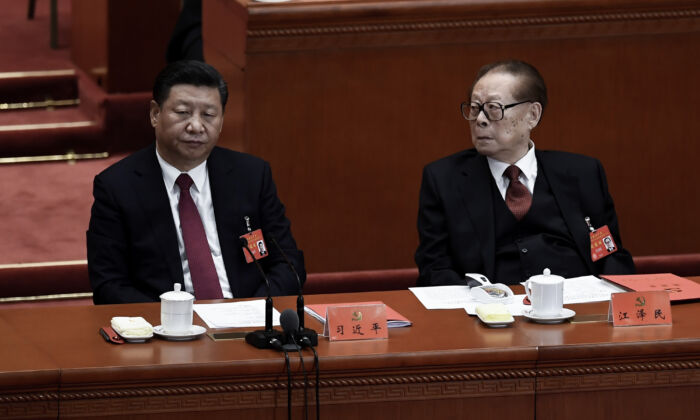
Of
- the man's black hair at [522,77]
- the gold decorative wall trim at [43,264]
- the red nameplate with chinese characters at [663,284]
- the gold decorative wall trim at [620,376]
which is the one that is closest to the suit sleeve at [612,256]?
the red nameplate with chinese characters at [663,284]

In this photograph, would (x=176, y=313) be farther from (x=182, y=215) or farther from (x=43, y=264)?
(x=43, y=264)

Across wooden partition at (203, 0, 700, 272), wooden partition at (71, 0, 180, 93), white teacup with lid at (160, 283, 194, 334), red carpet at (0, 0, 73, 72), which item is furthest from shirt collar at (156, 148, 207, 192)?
red carpet at (0, 0, 73, 72)

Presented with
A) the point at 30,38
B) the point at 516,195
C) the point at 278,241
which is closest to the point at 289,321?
the point at 278,241

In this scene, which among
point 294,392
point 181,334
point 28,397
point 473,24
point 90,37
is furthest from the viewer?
point 90,37

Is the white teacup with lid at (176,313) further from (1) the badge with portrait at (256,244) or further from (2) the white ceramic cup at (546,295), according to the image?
(2) the white ceramic cup at (546,295)

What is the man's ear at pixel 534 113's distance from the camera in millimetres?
3713

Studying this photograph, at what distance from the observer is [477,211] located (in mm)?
3664

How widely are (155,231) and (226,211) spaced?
0.22 metres

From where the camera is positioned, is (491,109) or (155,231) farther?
(491,109)

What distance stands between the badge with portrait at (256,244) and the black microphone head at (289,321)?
2.47ft

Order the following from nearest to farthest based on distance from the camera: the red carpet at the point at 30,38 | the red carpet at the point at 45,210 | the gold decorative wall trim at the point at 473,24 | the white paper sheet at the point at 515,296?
1. the white paper sheet at the point at 515,296
2. the gold decorative wall trim at the point at 473,24
3. the red carpet at the point at 45,210
4. the red carpet at the point at 30,38

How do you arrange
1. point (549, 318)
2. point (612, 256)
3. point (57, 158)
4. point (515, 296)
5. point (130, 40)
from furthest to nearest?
point (130, 40)
point (57, 158)
point (612, 256)
point (515, 296)
point (549, 318)

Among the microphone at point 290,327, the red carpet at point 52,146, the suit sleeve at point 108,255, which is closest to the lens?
the microphone at point 290,327

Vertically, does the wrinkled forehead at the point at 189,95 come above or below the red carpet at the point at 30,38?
below
